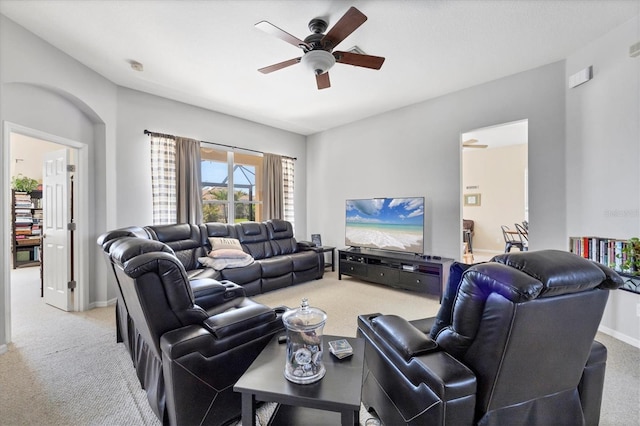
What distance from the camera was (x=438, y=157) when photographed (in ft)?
13.9

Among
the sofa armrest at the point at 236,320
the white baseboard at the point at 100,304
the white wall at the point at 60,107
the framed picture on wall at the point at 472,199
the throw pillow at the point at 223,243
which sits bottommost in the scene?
the white baseboard at the point at 100,304

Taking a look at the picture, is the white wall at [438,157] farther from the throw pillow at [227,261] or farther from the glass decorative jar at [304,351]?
the glass decorative jar at [304,351]

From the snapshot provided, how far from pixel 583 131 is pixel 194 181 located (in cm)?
521

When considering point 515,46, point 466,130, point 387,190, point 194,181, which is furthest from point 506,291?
point 194,181

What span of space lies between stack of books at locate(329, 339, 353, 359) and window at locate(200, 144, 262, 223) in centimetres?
408

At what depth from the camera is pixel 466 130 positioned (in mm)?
3953

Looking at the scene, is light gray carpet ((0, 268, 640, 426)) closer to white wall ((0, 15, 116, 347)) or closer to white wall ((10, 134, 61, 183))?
white wall ((0, 15, 116, 347))

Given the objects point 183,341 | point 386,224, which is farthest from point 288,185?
point 183,341

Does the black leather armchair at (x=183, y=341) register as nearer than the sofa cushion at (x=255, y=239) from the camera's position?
Yes

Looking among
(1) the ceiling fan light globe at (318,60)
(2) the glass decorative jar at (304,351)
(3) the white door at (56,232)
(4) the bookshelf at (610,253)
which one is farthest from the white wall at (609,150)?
(3) the white door at (56,232)

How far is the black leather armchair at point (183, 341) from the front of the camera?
1357 millimetres

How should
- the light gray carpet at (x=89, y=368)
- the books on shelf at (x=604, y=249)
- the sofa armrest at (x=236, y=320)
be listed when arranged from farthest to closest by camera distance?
the books on shelf at (x=604, y=249)
the light gray carpet at (x=89, y=368)
the sofa armrest at (x=236, y=320)

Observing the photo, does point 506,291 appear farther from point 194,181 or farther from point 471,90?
point 194,181

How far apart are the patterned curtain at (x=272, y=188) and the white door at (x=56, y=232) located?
9.71 ft
